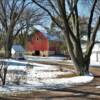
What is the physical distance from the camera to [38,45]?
316ft

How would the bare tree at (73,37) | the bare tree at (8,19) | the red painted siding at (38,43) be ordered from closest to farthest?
the bare tree at (73,37)
the bare tree at (8,19)
the red painted siding at (38,43)

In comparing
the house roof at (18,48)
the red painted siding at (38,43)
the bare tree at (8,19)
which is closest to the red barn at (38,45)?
the red painted siding at (38,43)

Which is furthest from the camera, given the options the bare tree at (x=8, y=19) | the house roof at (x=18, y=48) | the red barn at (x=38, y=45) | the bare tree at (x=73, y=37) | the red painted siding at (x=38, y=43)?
the red painted siding at (x=38, y=43)

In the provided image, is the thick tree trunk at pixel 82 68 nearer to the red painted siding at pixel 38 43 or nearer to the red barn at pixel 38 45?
the red barn at pixel 38 45

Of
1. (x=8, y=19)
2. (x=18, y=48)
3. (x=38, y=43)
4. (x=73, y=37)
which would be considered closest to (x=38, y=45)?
(x=38, y=43)

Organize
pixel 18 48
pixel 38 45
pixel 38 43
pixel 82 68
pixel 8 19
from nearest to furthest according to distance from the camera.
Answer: pixel 82 68
pixel 8 19
pixel 18 48
pixel 38 45
pixel 38 43

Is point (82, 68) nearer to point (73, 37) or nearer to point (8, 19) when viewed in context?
point (73, 37)

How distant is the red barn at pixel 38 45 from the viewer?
9281cm

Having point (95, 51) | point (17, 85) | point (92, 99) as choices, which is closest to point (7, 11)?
point (95, 51)

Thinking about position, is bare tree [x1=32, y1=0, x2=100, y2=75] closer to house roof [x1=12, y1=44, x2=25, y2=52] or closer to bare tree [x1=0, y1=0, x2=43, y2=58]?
bare tree [x1=0, y1=0, x2=43, y2=58]

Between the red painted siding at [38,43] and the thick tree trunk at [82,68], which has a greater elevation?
the red painted siding at [38,43]

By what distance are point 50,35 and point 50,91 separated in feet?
257

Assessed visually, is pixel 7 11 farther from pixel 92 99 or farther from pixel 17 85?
pixel 92 99

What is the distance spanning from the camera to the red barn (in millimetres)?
92812
